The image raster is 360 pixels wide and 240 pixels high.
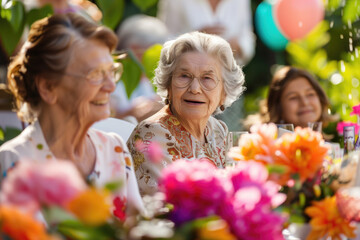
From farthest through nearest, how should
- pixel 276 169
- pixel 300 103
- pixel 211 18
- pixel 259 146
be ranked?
1. pixel 211 18
2. pixel 300 103
3. pixel 259 146
4. pixel 276 169

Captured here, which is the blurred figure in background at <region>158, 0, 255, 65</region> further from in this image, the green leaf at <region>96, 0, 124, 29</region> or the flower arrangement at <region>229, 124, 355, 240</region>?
the flower arrangement at <region>229, 124, 355, 240</region>

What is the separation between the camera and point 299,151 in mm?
1302

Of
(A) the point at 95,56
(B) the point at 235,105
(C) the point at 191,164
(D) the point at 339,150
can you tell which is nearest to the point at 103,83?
(A) the point at 95,56

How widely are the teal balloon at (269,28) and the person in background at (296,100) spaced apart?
315 centimetres

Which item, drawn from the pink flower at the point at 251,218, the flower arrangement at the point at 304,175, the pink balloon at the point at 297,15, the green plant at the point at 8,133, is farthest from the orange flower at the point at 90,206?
the pink balloon at the point at 297,15

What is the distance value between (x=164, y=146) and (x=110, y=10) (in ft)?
2.53

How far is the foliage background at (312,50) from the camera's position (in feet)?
7.66

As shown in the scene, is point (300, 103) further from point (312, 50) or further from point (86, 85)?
point (312, 50)

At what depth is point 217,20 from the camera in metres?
4.80

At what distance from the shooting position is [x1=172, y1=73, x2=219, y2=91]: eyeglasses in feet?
7.30

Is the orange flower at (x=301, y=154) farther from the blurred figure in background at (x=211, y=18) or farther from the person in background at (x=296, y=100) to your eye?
the blurred figure in background at (x=211, y=18)

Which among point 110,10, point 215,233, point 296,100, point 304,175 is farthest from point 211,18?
point 215,233

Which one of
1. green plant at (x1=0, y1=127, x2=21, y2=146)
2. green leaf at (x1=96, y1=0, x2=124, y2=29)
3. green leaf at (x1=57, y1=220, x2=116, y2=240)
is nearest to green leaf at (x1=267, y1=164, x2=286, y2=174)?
green leaf at (x1=57, y1=220, x2=116, y2=240)

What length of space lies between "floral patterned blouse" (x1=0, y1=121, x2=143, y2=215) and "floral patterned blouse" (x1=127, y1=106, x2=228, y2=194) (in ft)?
1.51
